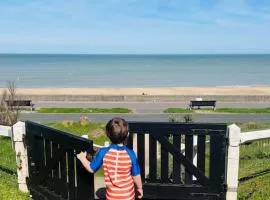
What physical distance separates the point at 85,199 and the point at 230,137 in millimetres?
2120

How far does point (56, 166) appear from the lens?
6062mm

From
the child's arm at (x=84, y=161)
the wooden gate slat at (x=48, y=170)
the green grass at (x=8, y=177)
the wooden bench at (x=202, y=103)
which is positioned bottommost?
the wooden bench at (x=202, y=103)

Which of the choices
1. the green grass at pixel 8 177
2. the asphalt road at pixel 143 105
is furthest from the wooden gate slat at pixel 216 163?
the asphalt road at pixel 143 105

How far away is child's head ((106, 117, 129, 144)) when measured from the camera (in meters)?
4.37

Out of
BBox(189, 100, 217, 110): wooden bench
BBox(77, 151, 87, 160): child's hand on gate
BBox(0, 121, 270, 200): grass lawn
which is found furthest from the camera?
BBox(189, 100, 217, 110): wooden bench

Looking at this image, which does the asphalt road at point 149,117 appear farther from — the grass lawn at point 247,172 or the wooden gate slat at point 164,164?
the wooden gate slat at point 164,164

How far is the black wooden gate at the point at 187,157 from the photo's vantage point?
609 centimetres

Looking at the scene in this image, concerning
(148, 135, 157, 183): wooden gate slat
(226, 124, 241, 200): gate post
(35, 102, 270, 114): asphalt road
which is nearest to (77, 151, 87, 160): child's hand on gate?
(148, 135, 157, 183): wooden gate slat

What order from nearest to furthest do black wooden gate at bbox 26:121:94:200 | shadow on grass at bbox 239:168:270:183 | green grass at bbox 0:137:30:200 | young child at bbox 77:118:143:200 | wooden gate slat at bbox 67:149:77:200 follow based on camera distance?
young child at bbox 77:118:143:200 → black wooden gate at bbox 26:121:94:200 → wooden gate slat at bbox 67:149:77:200 → green grass at bbox 0:137:30:200 → shadow on grass at bbox 239:168:270:183

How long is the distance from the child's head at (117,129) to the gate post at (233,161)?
2096 mm

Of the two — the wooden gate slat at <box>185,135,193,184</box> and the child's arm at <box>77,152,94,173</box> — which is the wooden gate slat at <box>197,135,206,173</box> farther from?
the child's arm at <box>77,152,94,173</box>

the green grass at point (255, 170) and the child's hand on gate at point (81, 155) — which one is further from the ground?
the child's hand on gate at point (81, 155)

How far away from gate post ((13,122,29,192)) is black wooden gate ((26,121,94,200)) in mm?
107

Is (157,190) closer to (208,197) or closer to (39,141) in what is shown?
(208,197)
